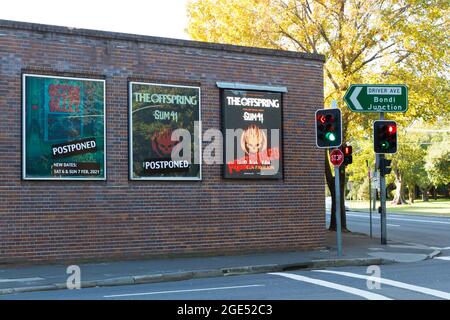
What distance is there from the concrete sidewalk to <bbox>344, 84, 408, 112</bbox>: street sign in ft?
13.9

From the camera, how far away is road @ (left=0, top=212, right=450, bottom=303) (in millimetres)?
10195

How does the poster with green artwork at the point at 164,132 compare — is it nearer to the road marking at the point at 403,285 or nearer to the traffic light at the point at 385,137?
the road marking at the point at 403,285

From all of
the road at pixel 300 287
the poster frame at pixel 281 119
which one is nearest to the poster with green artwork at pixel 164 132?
the poster frame at pixel 281 119

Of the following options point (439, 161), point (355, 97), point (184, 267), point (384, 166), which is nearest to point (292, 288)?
point (184, 267)

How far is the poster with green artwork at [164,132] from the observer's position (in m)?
16.1

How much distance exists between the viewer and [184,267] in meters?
14.4

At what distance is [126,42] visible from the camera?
1595 centimetres

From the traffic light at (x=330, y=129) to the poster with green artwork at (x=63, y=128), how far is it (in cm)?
555

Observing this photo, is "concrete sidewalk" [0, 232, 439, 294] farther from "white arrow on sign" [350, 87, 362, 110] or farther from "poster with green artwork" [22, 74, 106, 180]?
"white arrow on sign" [350, 87, 362, 110]

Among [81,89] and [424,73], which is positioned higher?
[424,73]

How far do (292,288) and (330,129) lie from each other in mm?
6151

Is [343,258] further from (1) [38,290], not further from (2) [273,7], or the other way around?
(2) [273,7]

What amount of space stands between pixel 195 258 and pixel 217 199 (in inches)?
68.4
